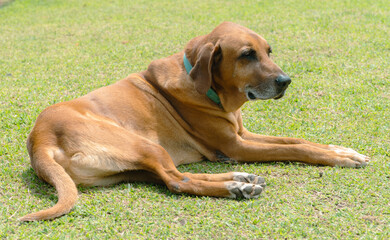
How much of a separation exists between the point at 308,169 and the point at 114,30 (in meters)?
6.91

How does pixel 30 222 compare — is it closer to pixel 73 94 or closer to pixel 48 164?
pixel 48 164

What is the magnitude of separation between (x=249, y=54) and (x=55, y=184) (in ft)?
7.37

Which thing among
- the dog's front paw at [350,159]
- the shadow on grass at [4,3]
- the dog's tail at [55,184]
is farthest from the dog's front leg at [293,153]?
the shadow on grass at [4,3]

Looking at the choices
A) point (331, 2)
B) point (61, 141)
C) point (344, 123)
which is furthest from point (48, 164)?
point (331, 2)

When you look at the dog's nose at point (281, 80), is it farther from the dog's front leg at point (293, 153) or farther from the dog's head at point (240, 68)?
the dog's front leg at point (293, 153)

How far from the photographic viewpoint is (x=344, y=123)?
5.80 m

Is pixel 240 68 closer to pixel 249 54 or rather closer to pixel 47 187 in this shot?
pixel 249 54

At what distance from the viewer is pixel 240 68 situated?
478 cm

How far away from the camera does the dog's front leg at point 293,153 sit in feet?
15.6

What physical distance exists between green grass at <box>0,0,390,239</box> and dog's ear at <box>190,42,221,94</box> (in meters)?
0.88

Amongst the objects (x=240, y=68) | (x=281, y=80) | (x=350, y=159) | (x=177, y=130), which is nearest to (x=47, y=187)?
(x=177, y=130)

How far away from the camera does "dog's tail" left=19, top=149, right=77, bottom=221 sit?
3771 millimetres

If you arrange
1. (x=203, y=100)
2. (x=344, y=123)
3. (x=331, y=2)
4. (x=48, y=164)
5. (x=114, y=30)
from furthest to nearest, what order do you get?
(x=331, y=2) < (x=114, y=30) < (x=344, y=123) < (x=203, y=100) < (x=48, y=164)

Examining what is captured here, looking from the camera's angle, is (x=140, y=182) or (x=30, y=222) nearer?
(x=30, y=222)
